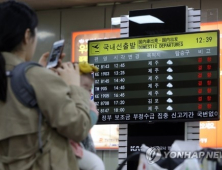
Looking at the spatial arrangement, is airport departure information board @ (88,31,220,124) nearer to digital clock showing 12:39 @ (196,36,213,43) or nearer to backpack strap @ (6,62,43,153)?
digital clock showing 12:39 @ (196,36,213,43)

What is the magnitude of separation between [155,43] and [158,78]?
1.07 ft

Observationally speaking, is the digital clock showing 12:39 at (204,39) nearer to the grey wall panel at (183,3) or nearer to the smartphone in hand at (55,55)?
the smartphone in hand at (55,55)

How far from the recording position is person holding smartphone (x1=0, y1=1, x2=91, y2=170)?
6.49 ft

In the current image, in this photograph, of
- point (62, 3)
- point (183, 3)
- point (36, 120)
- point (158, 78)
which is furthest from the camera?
point (62, 3)

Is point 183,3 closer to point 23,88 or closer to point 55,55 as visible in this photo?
point 55,55

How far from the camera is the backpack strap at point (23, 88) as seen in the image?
2.00 meters

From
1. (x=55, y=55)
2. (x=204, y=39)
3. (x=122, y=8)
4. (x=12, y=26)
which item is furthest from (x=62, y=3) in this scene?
(x=12, y=26)

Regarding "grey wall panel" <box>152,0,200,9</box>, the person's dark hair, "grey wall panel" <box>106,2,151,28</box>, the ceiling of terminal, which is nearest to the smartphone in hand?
the person's dark hair

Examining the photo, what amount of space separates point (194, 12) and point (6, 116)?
3.41 meters

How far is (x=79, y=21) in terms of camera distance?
8.55 metres

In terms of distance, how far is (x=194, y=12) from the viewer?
5129mm

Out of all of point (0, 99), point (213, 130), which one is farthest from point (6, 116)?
point (213, 130)

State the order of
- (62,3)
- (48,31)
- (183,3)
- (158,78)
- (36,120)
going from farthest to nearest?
(48,31) → (62,3) → (183,3) → (158,78) → (36,120)

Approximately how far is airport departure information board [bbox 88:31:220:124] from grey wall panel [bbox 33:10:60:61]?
3385mm
